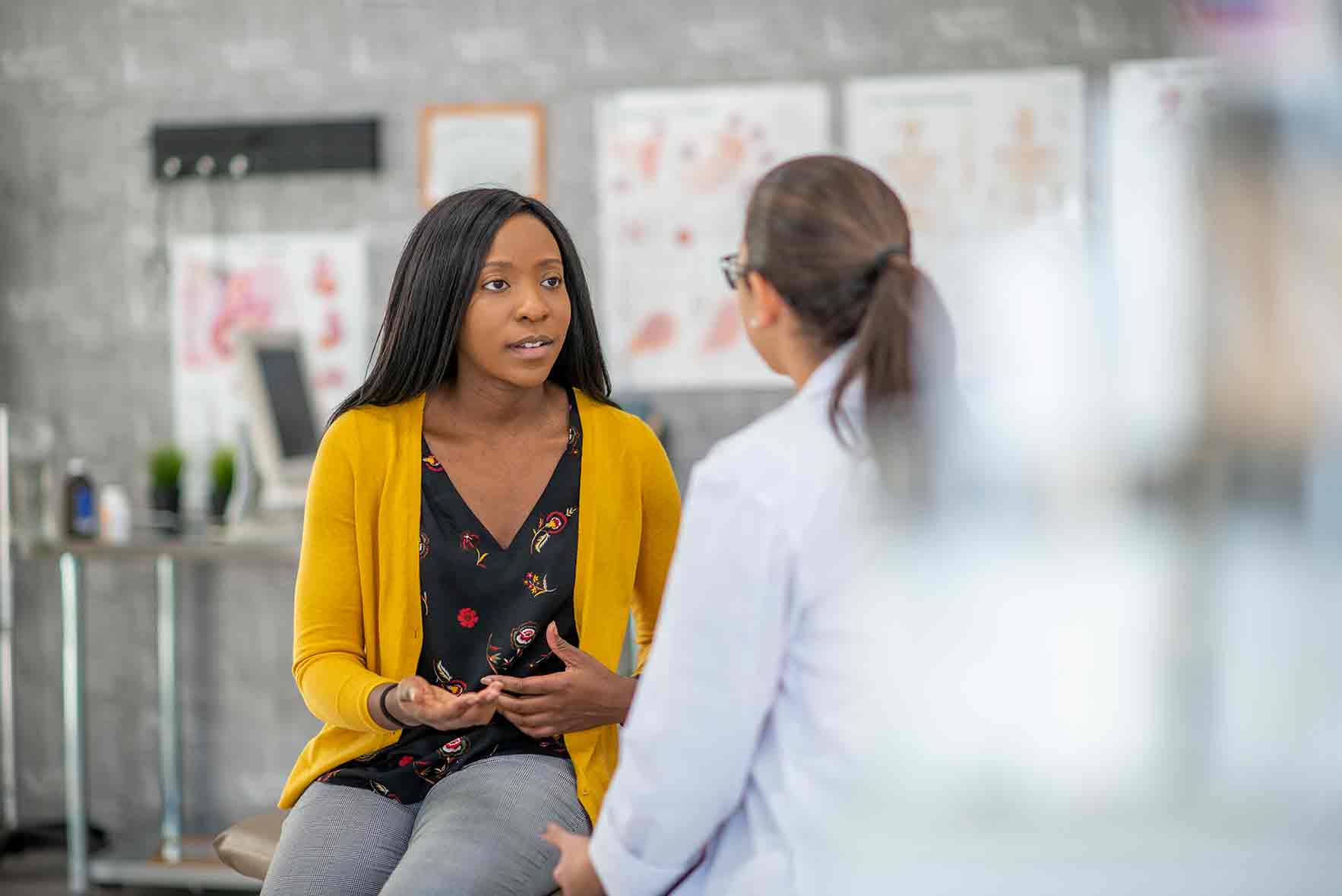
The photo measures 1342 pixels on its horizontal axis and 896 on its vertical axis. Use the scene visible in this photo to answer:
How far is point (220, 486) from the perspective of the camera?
10.7 feet

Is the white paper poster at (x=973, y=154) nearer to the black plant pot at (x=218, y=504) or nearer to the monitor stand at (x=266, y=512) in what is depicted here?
the monitor stand at (x=266, y=512)

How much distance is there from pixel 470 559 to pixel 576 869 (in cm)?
47

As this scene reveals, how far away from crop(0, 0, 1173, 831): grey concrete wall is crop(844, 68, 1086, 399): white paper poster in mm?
211

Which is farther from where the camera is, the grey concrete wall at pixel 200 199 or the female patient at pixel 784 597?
the grey concrete wall at pixel 200 199

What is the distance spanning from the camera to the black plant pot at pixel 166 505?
329 cm

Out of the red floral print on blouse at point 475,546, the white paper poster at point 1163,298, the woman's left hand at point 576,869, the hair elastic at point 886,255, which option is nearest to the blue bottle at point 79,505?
the red floral print on blouse at point 475,546

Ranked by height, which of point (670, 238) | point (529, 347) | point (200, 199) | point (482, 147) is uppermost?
point (482, 147)

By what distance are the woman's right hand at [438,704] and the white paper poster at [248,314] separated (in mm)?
2226

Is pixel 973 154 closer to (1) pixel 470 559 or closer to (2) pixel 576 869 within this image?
(1) pixel 470 559

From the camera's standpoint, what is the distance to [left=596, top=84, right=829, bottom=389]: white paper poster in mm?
3344

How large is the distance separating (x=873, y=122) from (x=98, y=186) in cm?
201

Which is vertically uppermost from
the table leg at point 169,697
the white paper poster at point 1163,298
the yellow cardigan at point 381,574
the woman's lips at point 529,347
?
the white paper poster at point 1163,298

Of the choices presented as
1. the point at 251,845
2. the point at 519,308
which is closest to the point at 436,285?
the point at 519,308

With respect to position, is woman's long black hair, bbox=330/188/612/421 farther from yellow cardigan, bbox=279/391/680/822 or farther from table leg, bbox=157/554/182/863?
table leg, bbox=157/554/182/863
